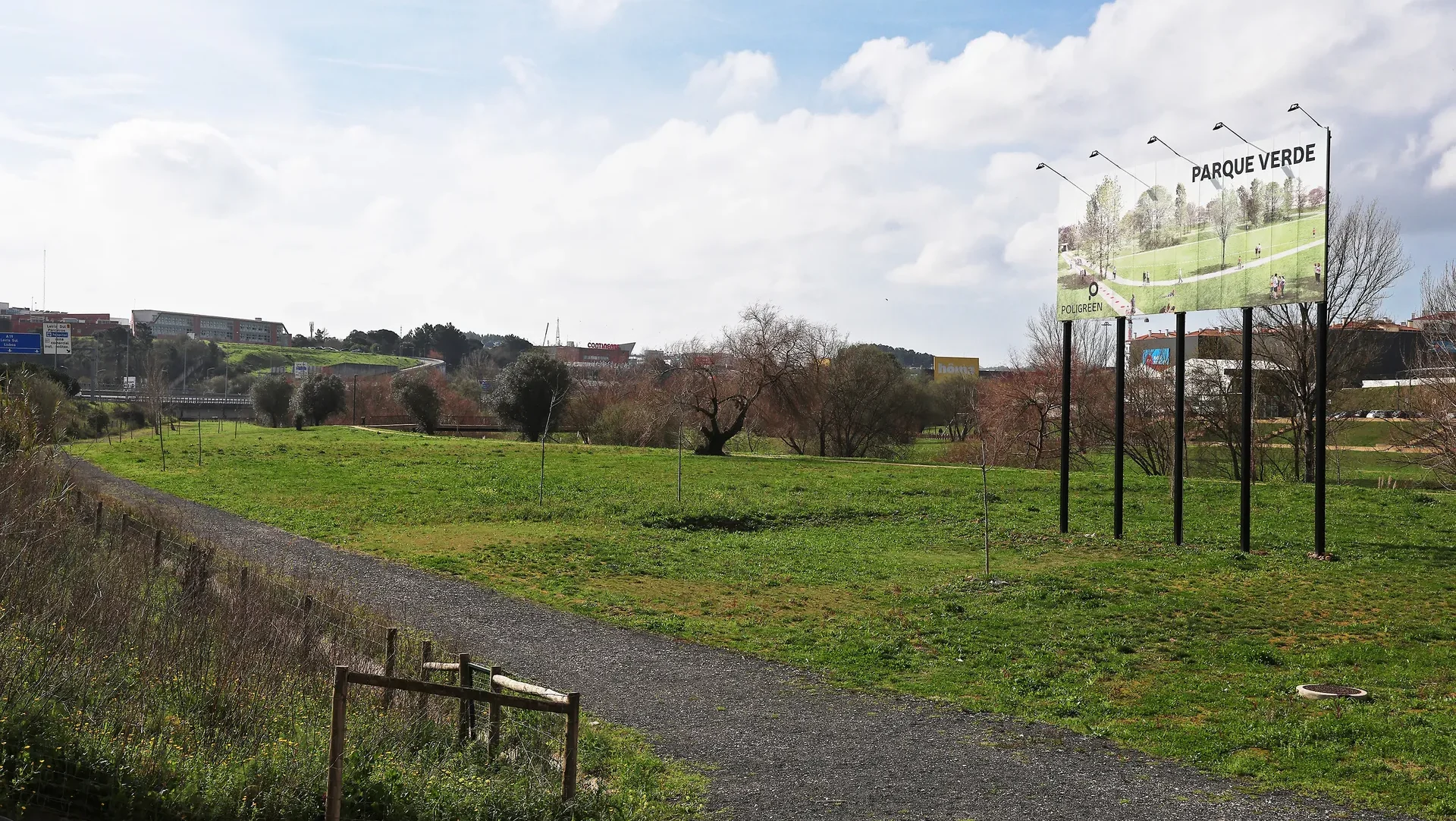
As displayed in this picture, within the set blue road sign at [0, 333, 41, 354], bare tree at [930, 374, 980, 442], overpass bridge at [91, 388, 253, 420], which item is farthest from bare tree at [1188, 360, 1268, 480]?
overpass bridge at [91, 388, 253, 420]

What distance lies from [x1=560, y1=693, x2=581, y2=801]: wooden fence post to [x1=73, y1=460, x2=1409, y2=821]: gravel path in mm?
1224

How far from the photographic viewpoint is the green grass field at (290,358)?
495 ft

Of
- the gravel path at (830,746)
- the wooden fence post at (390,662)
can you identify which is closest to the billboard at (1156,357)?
the gravel path at (830,746)

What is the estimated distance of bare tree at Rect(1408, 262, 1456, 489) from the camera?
3042 centimetres

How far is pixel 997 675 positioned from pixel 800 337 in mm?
32181

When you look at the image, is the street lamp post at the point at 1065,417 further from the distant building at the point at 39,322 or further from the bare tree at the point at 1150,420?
the distant building at the point at 39,322

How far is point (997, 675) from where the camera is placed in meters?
11.7

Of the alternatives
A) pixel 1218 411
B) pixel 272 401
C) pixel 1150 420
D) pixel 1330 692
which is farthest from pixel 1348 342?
pixel 272 401

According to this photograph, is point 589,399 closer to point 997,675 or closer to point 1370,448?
point 1370,448

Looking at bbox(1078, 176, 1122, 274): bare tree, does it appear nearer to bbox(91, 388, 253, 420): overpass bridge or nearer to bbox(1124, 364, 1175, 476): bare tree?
bbox(1124, 364, 1175, 476): bare tree

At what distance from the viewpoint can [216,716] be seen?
25.7 ft

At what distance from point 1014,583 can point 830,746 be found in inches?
350

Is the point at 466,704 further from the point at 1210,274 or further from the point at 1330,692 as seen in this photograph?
the point at 1210,274

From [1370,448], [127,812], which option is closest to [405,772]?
[127,812]
